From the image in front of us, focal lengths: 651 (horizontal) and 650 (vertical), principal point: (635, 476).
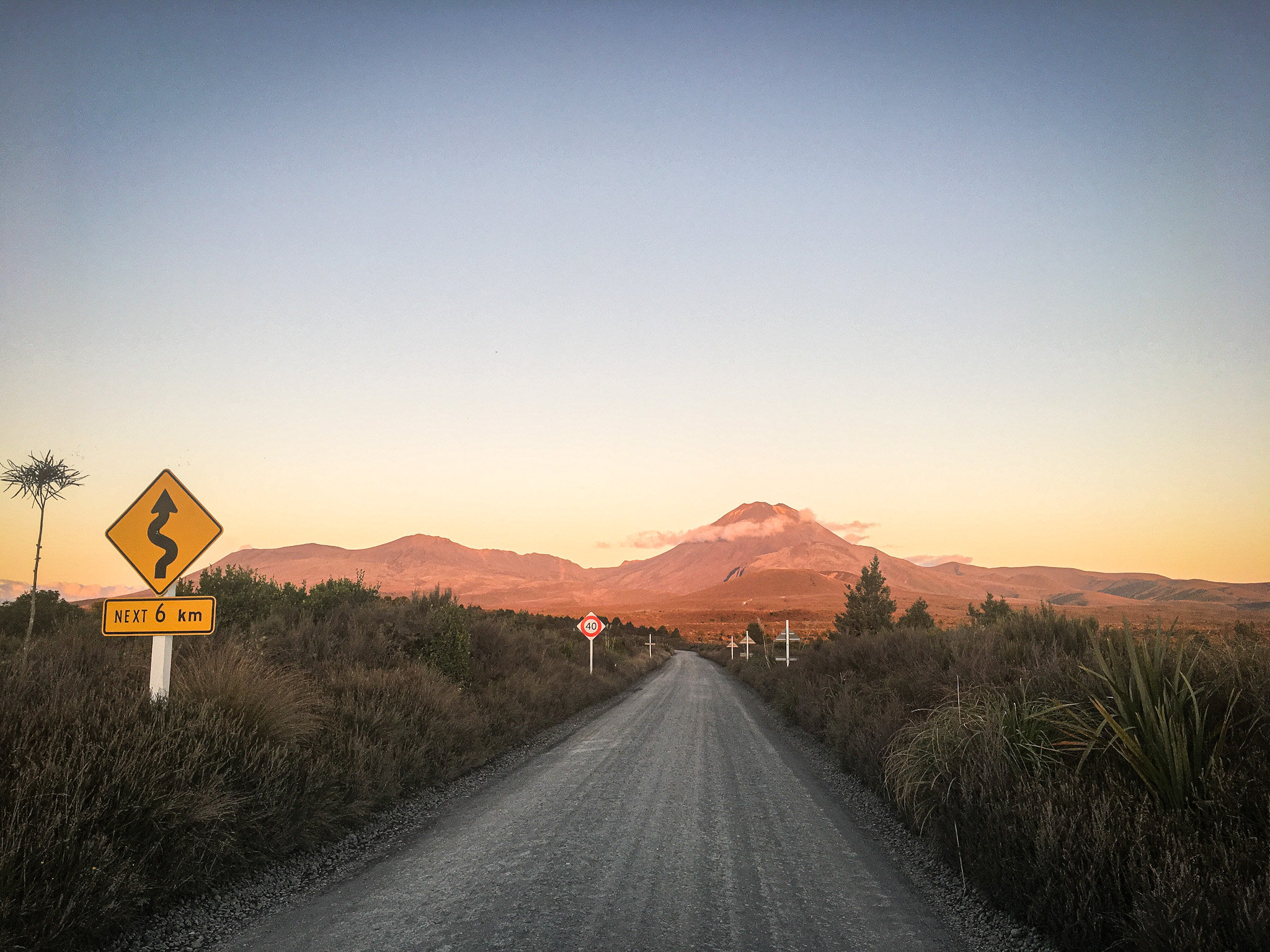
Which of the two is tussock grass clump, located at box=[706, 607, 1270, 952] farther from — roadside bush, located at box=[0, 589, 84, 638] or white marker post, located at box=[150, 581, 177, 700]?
roadside bush, located at box=[0, 589, 84, 638]

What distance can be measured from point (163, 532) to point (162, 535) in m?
0.03

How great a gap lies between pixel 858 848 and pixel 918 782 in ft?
3.28

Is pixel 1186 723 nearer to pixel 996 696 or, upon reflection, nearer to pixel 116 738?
pixel 996 696

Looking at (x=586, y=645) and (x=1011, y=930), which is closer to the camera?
(x=1011, y=930)

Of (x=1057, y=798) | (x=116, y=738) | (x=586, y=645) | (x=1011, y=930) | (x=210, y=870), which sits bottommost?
(x=586, y=645)

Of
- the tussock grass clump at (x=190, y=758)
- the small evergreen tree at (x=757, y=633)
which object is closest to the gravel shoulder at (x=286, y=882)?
the tussock grass clump at (x=190, y=758)

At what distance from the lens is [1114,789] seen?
16.4 ft

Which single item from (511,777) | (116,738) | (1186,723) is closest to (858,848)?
(1186,723)

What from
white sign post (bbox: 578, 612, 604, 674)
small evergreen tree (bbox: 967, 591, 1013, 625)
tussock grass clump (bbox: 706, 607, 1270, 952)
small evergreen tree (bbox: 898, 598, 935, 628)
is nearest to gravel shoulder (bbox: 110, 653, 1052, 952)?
tussock grass clump (bbox: 706, 607, 1270, 952)

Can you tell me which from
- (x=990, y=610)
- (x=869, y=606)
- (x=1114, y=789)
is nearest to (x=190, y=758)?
(x=1114, y=789)

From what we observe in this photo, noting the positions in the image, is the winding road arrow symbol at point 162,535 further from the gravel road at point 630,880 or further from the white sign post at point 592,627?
the white sign post at point 592,627

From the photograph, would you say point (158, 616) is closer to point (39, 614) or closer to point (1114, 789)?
point (1114, 789)

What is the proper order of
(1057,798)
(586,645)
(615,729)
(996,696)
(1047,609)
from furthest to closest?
(586,645) < (615,729) < (1047,609) < (996,696) < (1057,798)

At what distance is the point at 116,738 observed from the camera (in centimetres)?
517
